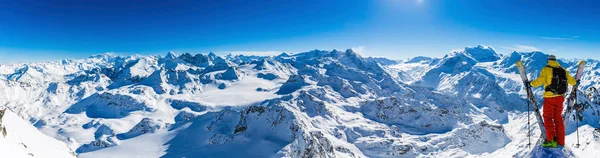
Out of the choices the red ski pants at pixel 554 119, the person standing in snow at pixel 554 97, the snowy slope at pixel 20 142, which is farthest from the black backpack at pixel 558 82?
the snowy slope at pixel 20 142

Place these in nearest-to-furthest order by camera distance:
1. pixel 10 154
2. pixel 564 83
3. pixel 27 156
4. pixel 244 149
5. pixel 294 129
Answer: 1. pixel 564 83
2. pixel 10 154
3. pixel 27 156
4. pixel 244 149
5. pixel 294 129

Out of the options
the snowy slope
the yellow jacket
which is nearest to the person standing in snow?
the yellow jacket

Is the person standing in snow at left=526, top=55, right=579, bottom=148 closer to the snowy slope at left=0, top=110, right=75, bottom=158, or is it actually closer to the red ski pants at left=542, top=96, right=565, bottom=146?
the red ski pants at left=542, top=96, right=565, bottom=146

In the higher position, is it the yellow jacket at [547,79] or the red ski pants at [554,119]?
the yellow jacket at [547,79]

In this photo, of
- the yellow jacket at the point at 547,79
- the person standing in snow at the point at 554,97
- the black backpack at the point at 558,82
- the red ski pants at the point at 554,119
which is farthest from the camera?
the yellow jacket at the point at 547,79

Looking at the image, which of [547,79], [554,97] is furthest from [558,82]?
[554,97]

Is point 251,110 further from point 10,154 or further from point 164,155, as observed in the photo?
point 10,154

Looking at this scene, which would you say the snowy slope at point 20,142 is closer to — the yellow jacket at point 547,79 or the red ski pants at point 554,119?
the yellow jacket at point 547,79

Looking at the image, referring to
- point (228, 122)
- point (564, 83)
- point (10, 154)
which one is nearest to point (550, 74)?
point (564, 83)
